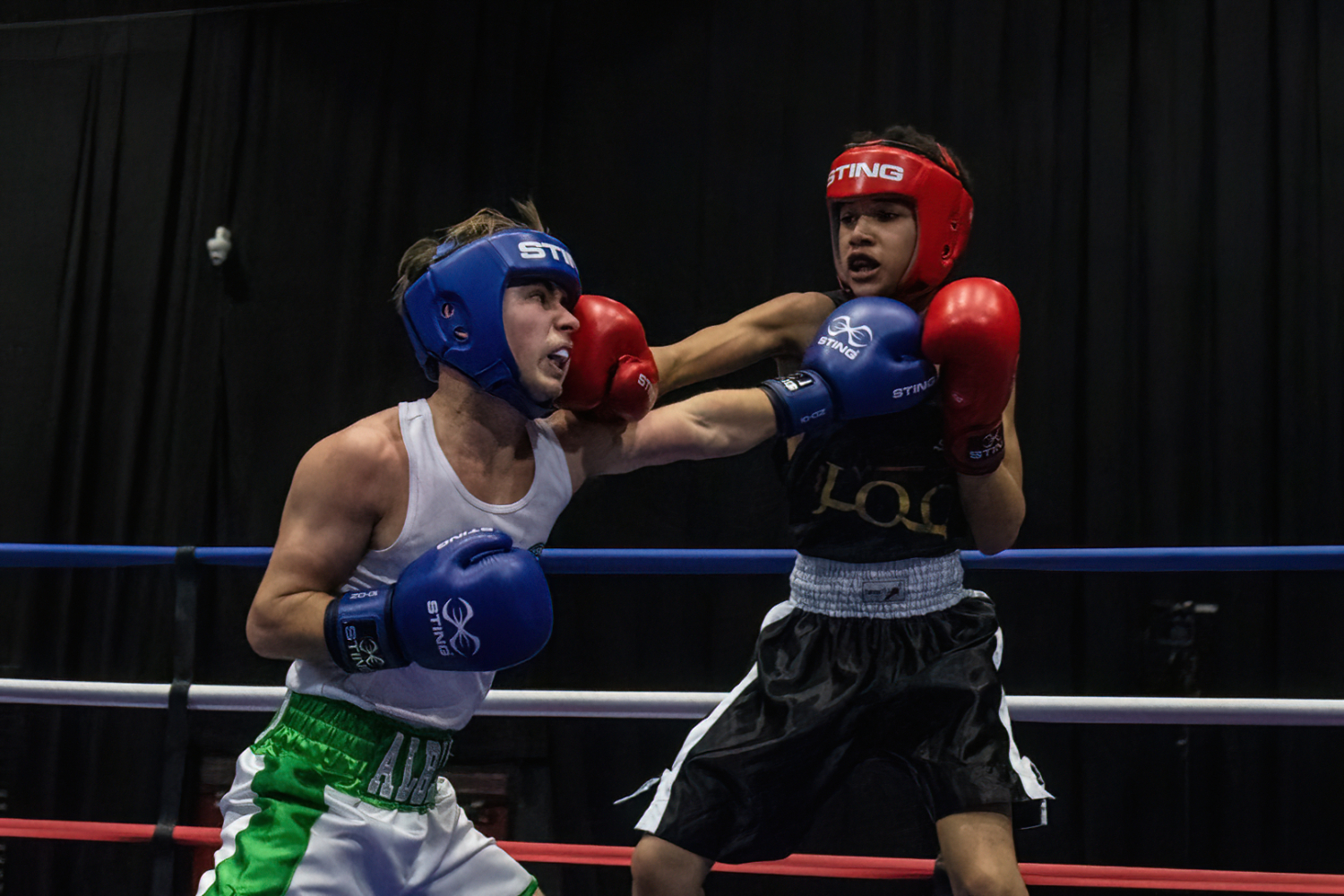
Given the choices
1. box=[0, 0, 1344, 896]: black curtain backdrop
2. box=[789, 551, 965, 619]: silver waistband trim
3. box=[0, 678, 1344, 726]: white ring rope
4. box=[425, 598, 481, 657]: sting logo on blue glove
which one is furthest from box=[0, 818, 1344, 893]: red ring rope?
box=[0, 0, 1344, 896]: black curtain backdrop

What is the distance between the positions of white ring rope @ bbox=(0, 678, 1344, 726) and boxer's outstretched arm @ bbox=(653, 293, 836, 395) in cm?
51

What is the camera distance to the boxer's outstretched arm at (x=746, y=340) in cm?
179

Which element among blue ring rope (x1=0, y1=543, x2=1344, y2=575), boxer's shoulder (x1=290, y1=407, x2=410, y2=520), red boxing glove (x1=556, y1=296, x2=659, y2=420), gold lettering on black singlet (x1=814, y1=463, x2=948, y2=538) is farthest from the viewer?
blue ring rope (x1=0, y1=543, x2=1344, y2=575)

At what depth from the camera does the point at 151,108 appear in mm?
4238

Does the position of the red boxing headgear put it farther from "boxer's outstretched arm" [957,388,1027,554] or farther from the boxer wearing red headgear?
"boxer's outstretched arm" [957,388,1027,554]

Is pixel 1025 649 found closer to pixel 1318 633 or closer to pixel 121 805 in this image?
A: pixel 1318 633

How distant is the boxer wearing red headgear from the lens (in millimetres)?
1589

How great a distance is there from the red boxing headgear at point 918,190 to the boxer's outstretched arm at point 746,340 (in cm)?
16

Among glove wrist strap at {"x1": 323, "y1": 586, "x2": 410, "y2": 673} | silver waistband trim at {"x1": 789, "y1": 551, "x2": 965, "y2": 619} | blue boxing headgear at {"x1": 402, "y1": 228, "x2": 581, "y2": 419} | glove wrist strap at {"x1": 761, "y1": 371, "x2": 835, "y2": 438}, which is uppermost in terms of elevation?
blue boxing headgear at {"x1": 402, "y1": 228, "x2": 581, "y2": 419}

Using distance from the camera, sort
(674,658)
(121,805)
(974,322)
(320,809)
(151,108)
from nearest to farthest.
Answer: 1. (320,809)
2. (974,322)
3. (674,658)
4. (121,805)
5. (151,108)

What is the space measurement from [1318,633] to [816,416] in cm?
231

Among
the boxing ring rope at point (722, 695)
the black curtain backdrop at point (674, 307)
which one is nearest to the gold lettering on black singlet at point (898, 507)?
the boxing ring rope at point (722, 695)

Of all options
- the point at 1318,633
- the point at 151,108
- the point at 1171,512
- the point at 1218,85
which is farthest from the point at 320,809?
the point at 151,108

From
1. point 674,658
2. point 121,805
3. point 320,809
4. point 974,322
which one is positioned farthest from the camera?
point 121,805
